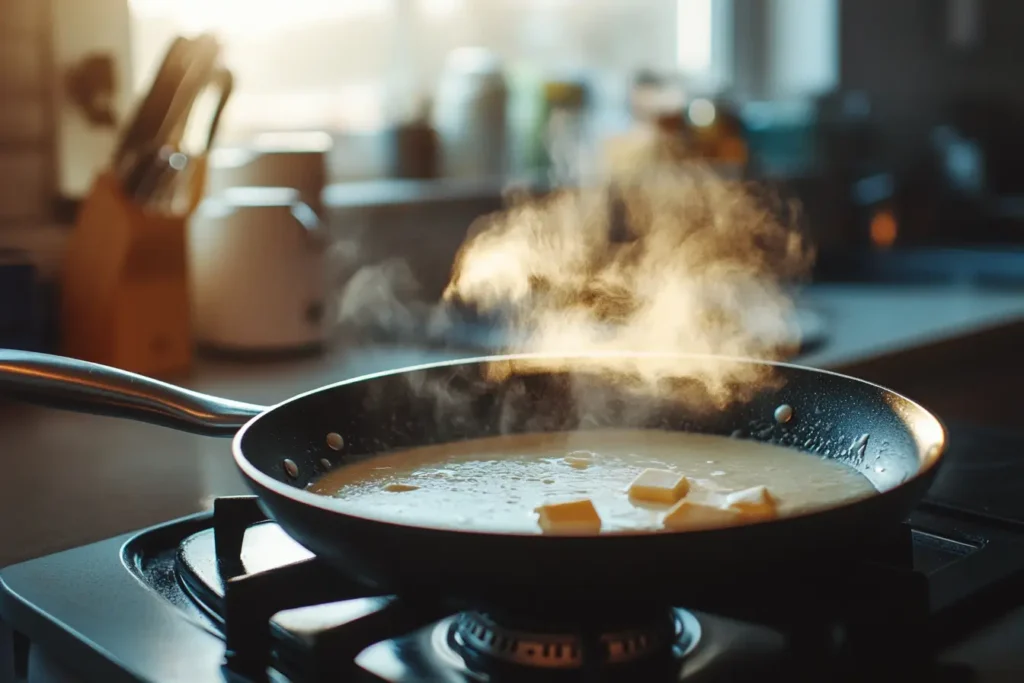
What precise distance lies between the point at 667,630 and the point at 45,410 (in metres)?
1.02

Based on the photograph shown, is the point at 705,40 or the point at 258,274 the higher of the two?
the point at 705,40

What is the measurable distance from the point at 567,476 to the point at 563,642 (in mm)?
266

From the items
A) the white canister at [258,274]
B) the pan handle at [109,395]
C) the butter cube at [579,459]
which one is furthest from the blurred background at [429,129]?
the butter cube at [579,459]

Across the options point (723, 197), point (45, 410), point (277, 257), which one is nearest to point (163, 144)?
point (277, 257)

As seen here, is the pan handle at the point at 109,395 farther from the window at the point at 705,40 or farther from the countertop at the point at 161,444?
the window at the point at 705,40

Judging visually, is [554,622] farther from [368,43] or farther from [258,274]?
[368,43]

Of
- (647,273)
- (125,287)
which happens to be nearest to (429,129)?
(647,273)

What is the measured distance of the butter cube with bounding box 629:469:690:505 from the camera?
2.42 feet

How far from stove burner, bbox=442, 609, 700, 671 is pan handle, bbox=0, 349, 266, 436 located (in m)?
0.27

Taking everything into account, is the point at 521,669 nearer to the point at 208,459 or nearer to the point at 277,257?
the point at 208,459

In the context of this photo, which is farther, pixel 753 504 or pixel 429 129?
pixel 429 129

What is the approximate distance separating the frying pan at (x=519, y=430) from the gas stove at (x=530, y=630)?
0.03 meters

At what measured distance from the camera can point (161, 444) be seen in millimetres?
1209

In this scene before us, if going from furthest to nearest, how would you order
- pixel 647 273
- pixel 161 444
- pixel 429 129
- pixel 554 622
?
pixel 429 129
pixel 647 273
pixel 161 444
pixel 554 622
